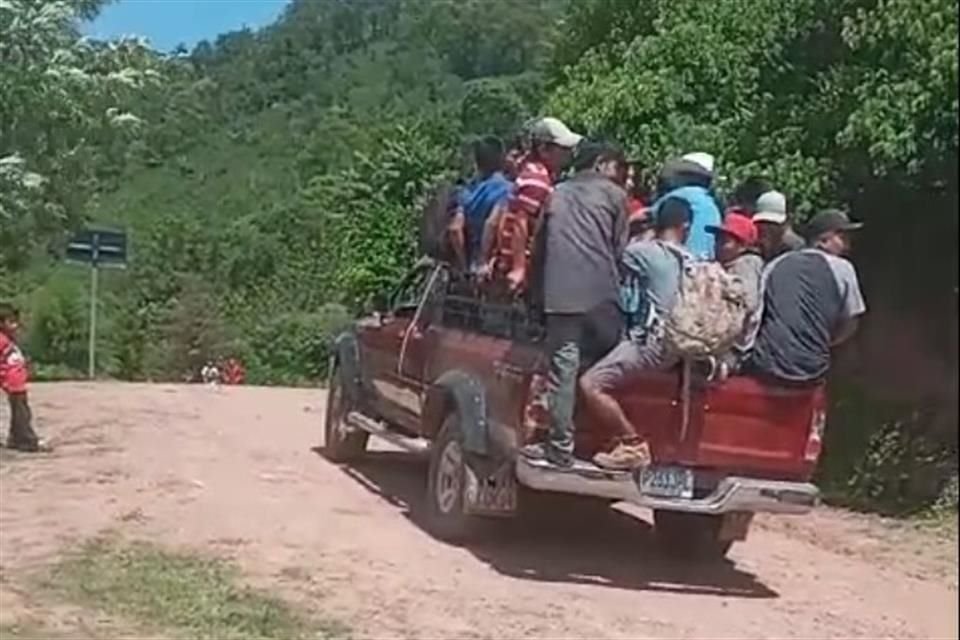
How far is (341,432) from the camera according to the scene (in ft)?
40.7

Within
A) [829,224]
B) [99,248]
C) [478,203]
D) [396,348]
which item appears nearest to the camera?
[829,224]

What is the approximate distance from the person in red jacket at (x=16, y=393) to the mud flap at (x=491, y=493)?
4.07 metres

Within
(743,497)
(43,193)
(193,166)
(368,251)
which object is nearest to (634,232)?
(743,497)

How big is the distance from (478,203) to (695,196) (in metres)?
1.39

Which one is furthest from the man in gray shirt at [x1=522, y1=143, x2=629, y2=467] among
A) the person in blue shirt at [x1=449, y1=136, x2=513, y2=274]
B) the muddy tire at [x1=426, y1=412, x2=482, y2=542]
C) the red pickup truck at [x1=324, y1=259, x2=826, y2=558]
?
the person in blue shirt at [x1=449, y1=136, x2=513, y2=274]

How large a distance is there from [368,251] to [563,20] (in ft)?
16.1

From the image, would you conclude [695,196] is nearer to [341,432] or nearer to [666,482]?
[666,482]

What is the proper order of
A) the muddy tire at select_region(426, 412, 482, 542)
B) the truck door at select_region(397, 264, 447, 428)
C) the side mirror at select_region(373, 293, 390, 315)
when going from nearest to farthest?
the muddy tire at select_region(426, 412, 482, 542), the truck door at select_region(397, 264, 447, 428), the side mirror at select_region(373, 293, 390, 315)

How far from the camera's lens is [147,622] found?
7.41 metres

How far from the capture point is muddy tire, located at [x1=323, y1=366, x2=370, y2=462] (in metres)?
12.3

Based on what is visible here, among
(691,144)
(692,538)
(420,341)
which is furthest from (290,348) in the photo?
(692,538)

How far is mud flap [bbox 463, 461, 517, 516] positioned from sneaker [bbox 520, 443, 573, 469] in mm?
434

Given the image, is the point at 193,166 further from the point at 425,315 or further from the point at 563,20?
the point at 425,315

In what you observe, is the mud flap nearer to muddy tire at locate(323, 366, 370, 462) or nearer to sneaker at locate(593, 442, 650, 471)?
sneaker at locate(593, 442, 650, 471)
